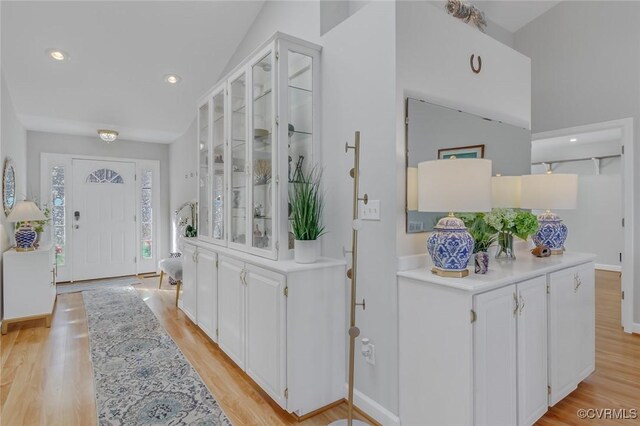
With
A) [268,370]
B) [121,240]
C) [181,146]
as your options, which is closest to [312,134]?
[268,370]

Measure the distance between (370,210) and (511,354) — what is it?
3.37ft

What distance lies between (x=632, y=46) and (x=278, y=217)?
3772 millimetres

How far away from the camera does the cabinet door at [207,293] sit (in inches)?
117

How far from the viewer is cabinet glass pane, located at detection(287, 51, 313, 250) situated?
243cm

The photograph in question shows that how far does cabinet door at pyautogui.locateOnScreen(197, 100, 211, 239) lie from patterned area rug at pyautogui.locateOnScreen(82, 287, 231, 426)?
108 centimetres

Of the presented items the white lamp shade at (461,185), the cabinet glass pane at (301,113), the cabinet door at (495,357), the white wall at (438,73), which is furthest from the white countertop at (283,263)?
the cabinet door at (495,357)

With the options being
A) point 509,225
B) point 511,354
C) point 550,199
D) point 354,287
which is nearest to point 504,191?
point 550,199

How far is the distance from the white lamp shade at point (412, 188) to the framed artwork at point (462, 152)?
285 millimetres

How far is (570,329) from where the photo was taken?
2191 millimetres

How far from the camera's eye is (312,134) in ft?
8.09

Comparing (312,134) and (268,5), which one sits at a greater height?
(268,5)

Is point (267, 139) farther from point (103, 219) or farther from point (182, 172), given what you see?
point (103, 219)

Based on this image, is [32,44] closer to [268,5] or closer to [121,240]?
[268,5]

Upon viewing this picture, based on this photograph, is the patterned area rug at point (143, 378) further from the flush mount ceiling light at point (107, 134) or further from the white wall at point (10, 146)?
the flush mount ceiling light at point (107, 134)
